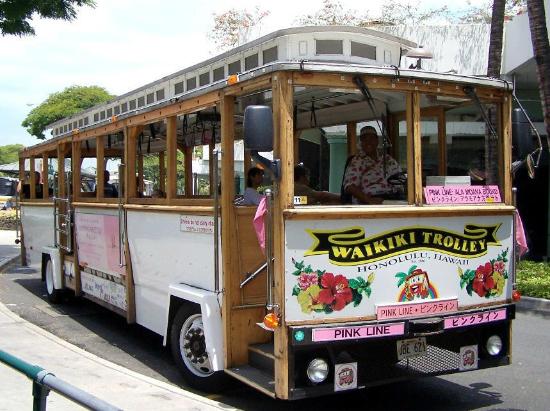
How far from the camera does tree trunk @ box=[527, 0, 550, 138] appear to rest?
12328 mm

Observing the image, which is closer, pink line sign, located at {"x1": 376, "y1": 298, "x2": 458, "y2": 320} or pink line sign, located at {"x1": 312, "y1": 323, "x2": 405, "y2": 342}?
pink line sign, located at {"x1": 312, "y1": 323, "x2": 405, "y2": 342}

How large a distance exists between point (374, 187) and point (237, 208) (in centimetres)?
124

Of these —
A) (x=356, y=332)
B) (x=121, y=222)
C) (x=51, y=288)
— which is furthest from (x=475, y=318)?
(x=51, y=288)

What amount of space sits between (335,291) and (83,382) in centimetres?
269

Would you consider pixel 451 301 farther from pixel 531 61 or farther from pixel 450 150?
pixel 531 61

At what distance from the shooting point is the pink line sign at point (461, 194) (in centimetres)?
523

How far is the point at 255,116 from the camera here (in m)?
4.52

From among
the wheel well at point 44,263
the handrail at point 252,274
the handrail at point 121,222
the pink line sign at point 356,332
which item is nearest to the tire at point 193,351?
the handrail at point 252,274

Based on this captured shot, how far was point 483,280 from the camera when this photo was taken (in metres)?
5.45

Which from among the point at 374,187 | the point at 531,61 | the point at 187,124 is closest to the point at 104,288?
the point at 187,124

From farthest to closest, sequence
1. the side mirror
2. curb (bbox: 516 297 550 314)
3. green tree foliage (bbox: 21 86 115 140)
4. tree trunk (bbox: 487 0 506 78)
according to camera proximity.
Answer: green tree foliage (bbox: 21 86 115 140) < tree trunk (bbox: 487 0 506 78) < curb (bbox: 516 297 550 314) < the side mirror

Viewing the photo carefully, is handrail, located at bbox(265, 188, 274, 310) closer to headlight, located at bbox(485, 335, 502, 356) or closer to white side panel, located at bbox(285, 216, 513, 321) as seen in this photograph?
white side panel, located at bbox(285, 216, 513, 321)

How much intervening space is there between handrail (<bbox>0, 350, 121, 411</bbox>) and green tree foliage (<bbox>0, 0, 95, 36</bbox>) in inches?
479

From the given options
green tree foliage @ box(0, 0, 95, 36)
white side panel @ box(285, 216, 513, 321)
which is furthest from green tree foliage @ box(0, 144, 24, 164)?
white side panel @ box(285, 216, 513, 321)
